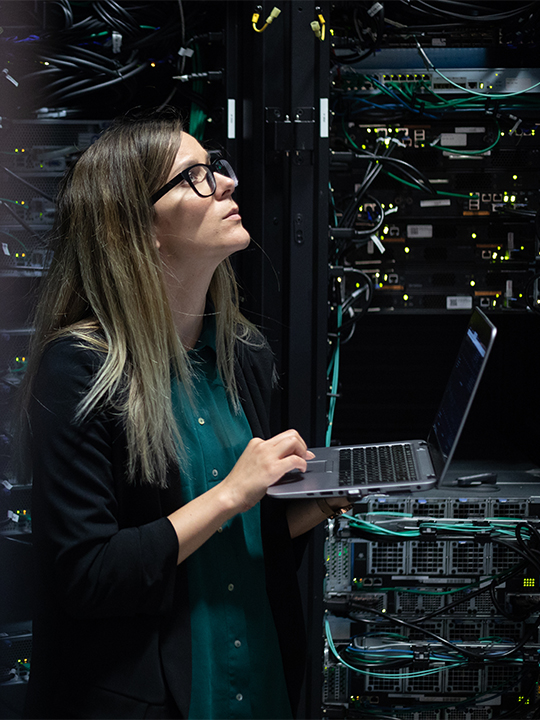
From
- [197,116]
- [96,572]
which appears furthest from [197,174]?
[197,116]

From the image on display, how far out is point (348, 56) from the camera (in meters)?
1.66

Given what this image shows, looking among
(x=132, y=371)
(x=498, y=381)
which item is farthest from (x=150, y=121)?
(x=498, y=381)

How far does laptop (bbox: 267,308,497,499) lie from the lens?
92cm

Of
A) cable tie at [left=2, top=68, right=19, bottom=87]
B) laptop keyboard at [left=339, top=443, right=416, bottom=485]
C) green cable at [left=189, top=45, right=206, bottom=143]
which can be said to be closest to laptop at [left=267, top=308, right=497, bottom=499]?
laptop keyboard at [left=339, top=443, right=416, bottom=485]

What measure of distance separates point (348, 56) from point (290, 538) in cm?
124

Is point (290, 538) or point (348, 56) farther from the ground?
point (348, 56)

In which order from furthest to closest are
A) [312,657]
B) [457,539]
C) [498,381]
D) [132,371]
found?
[498,381] < [457,539] < [312,657] < [132,371]

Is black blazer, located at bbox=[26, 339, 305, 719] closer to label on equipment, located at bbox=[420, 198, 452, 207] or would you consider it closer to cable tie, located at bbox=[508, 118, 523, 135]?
label on equipment, located at bbox=[420, 198, 452, 207]

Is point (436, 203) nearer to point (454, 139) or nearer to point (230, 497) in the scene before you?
point (454, 139)

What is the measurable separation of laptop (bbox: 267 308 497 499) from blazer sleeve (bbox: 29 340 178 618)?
0.20 metres

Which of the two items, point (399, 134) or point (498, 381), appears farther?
point (498, 381)

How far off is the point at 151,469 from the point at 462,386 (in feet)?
1.61

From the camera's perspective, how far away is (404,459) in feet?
3.48

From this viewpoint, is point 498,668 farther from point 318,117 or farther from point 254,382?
point 318,117
